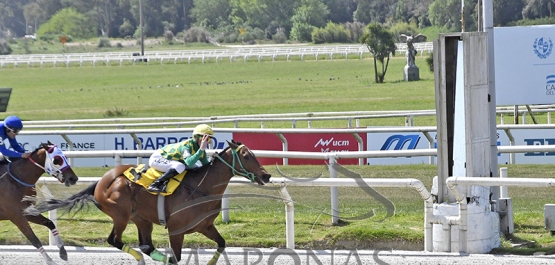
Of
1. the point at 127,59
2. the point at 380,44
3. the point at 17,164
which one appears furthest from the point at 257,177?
the point at 127,59

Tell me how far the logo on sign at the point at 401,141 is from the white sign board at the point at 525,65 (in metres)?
1.61

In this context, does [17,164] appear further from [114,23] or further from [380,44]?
[114,23]

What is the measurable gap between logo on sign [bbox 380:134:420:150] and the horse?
6.89 meters

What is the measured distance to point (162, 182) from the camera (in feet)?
23.0

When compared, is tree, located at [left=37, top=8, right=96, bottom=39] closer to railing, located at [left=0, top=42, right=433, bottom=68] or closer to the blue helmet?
railing, located at [left=0, top=42, right=433, bottom=68]

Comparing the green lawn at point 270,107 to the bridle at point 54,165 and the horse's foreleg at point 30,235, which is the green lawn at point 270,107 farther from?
the bridle at point 54,165

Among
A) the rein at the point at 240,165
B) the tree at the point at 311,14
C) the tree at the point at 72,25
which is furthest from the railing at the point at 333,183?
the tree at the point at 72,25

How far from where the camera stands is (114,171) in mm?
7336

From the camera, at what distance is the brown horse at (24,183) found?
7762 mm

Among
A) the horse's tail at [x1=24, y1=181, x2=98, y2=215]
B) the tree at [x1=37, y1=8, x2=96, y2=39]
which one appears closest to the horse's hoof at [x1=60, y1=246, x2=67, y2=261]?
the horse's tail at [x1=24, y1=181, x2=98, y2=215]

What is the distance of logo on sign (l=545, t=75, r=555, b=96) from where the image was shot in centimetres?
1475

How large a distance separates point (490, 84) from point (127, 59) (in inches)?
1916

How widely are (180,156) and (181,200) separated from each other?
1.19 ft

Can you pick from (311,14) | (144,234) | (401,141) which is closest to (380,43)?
(401,141)
